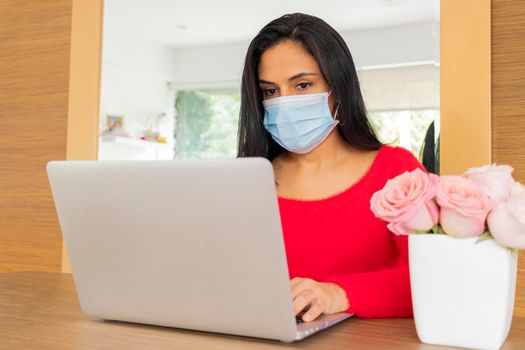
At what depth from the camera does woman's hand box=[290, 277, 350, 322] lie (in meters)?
0.85

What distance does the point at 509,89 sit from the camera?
4.26 feet

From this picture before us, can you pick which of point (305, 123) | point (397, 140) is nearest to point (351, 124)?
point (305, 123)

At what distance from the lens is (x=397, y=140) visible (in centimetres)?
184

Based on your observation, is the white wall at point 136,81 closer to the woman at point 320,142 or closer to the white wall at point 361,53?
Answer: the white wall at point 361,53

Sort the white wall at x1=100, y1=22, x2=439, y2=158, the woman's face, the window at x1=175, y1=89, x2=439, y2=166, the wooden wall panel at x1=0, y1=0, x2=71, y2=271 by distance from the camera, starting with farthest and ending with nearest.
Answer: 1. the window at x1=175, y1=89, x2=439, y2=166
2. the wooden wall panel at x1=0, y1=0, x2=71, y2=271
3. the white wall at x1=100, y1=22, x2=439, y2=158
4. the woman's face

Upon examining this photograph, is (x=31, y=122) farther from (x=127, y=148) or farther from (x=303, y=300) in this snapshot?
(x=303, y=300)

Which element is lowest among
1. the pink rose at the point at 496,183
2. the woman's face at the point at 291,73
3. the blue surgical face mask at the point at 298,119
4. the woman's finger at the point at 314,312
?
the woman's finger at the point at 314,312

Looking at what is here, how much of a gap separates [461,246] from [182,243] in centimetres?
36

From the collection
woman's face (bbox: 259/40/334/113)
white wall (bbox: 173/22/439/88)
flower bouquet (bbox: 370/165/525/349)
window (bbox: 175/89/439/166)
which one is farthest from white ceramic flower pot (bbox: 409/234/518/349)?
window (bbox: 175/89/439/166)

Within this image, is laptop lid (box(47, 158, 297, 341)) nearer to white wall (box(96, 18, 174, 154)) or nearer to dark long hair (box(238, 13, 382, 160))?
dark long hair (box(238, 13, 382, 160))

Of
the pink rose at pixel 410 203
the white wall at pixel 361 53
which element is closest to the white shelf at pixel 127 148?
the white wall at pixel 361 53

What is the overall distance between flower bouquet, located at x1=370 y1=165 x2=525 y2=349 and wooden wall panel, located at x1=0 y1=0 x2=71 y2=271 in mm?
1549

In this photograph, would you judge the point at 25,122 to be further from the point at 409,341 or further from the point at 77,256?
the point at 409,341

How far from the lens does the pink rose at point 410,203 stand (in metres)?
0.74
